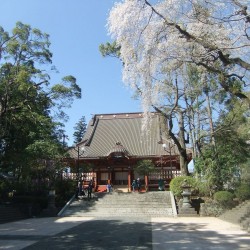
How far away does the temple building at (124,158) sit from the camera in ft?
89.1

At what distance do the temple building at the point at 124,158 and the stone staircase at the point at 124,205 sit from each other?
3918 millimetres

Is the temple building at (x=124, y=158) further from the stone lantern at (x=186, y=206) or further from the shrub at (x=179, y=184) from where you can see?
the stone lantern at (x=186, y=206)

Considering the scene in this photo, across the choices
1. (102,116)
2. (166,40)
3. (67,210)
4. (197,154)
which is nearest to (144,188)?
(197,154)

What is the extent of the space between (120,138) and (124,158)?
365 centimetres

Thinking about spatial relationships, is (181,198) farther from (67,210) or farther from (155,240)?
(155,240)

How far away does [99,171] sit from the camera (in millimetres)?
28922

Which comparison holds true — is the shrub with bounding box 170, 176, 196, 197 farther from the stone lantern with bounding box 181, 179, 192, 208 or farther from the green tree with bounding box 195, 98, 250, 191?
the stone lantern with bounding box 181, 179, 192, 208

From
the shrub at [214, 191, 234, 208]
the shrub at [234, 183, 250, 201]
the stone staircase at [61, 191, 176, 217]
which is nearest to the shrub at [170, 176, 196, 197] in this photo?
the stone staircase at [61, 191, 176, 217]

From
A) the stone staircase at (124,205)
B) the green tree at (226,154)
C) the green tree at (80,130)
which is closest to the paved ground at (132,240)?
the stone staircase at (124,205)

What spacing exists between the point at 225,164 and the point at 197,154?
122 inches

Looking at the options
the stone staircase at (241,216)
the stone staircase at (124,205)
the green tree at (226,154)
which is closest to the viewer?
the stone staircase at (241,216)

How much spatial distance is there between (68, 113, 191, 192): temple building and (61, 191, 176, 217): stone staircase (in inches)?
154

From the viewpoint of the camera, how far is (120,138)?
102 feet

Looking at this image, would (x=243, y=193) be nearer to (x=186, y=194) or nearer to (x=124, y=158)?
(x=186, y=194)
